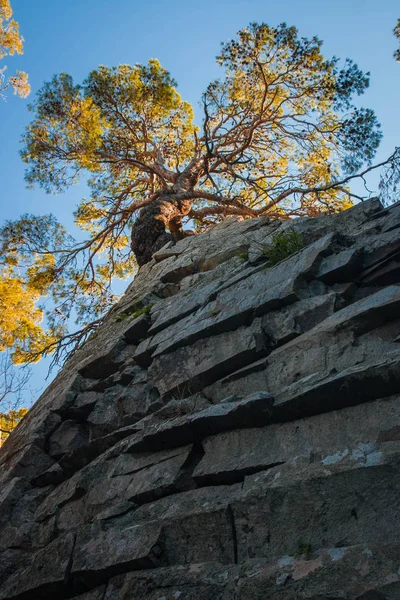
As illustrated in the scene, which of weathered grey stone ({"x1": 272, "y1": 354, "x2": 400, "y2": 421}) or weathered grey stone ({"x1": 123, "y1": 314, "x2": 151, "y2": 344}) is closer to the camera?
weathered grey stone ({"x1": 272, "y1": 354, "x2": 400, "y2": 421})

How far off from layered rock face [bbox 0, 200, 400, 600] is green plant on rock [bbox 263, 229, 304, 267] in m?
0.12

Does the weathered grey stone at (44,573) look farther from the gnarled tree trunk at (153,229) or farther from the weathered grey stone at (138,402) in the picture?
the gnarled tree trunk at (153,229)

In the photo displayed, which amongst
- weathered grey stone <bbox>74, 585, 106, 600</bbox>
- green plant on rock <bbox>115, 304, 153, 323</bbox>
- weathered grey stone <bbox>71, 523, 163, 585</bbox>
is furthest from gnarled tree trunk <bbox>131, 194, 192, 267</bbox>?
weathered grey stone <bbox>74, 585, 106, 600</bbox>

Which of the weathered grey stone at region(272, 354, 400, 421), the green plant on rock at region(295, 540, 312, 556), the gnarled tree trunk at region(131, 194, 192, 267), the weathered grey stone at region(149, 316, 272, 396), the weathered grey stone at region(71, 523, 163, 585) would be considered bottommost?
the green plant on rock at region(295, 540, 312, 556)

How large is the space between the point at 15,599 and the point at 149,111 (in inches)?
566

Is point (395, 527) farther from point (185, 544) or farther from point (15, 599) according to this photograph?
point (15, 599)

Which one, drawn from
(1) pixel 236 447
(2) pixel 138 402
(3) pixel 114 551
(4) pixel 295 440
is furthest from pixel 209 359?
(3) pixel 114 551

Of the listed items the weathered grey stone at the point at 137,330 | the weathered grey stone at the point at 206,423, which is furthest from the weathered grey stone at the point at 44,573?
the weathered grey stone at the point at 137,330

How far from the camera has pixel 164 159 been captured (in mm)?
17031

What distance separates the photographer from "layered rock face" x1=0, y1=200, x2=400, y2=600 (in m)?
3.04

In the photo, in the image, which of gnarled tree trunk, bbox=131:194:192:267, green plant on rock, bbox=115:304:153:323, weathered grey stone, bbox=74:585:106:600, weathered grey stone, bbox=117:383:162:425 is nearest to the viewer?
weathered grey stone, bbox=74:585:106:600

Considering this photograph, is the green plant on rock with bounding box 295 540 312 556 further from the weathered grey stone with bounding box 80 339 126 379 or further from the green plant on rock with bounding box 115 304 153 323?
the green plant on rock with bounding box 115 304 153 323

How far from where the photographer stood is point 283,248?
6531 mm

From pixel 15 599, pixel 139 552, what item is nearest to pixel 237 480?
pixel 139 552
